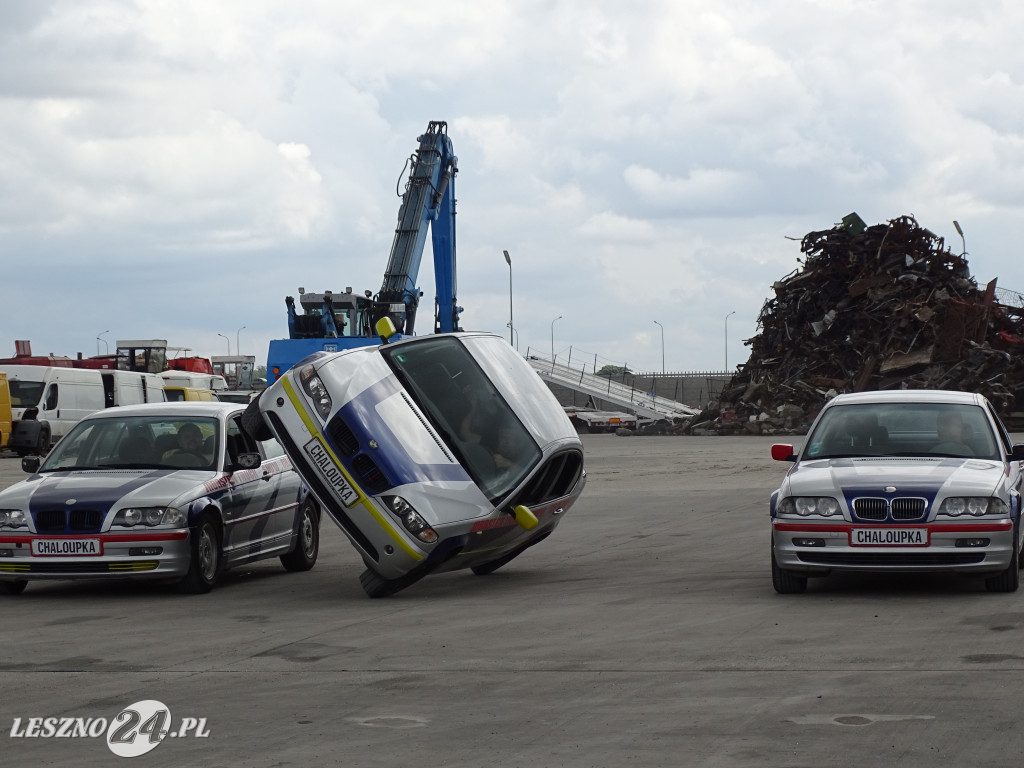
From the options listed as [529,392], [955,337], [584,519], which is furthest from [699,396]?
[529,392]

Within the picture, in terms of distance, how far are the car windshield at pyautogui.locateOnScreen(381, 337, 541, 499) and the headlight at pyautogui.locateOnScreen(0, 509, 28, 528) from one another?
325 centimetres

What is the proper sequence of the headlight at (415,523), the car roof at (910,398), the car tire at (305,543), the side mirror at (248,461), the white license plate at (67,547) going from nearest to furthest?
the headlight at (415,523), the white license plate at (67,547), the car roof at (910,398), the side mirror at (248,461), the car tire at (305,543)

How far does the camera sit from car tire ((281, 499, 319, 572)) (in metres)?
14.2

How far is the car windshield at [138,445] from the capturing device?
1284 cm

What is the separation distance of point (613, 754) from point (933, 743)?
135 cm

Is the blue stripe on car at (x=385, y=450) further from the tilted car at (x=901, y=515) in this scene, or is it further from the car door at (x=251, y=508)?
the tilted car at (x=901, y=515)

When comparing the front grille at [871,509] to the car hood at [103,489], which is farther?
the car hood at [103,489]

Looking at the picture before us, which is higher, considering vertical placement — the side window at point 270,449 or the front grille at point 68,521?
the side window at point 270,449

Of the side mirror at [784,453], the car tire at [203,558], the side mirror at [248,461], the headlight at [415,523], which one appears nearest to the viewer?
the headlight at [415,523]

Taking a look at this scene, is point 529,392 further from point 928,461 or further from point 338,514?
point 928,461

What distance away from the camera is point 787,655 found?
8.38 m

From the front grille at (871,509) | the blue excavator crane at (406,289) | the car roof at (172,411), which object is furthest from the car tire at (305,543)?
the blue excavator crane at (406,289)

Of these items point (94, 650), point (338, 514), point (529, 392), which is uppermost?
point (529, 392)

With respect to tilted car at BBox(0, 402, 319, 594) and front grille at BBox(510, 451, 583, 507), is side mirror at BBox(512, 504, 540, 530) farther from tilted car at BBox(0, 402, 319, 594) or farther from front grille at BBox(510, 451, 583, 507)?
tilted car at BBox(0, 402, 319, 594)
